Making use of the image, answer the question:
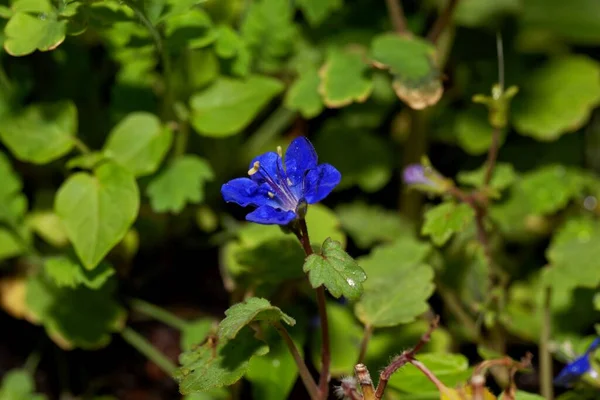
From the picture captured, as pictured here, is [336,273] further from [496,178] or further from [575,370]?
[496,178]

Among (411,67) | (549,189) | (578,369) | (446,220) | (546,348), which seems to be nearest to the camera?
(578,369)

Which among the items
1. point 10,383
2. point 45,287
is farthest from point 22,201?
point 10,383

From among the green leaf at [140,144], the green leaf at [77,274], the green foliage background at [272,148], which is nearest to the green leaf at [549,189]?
the green foliage background at [272,148]

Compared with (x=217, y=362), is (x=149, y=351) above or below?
below

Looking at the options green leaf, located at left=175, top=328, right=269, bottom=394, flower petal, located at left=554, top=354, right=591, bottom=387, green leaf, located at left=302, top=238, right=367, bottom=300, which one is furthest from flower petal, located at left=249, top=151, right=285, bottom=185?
flower petal, located at left=554, top=354, right=591, bottom=387

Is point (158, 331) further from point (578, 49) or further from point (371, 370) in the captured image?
point (578, 49)

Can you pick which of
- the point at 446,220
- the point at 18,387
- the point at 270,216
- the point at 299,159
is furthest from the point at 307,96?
the point at 18,387

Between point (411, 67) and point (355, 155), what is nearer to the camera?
point (411, 67)
